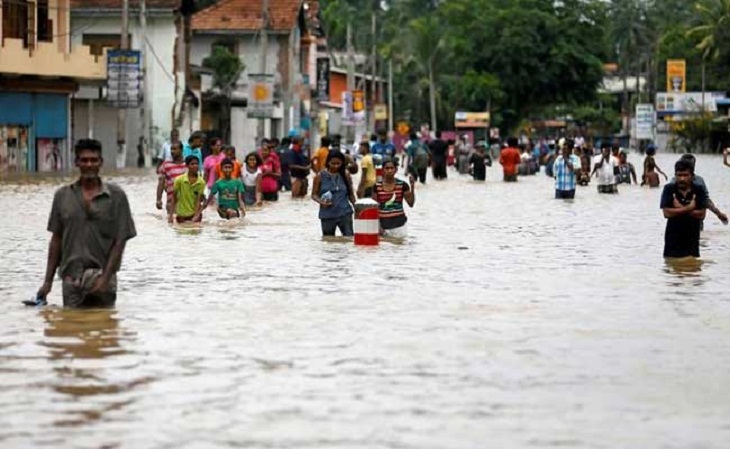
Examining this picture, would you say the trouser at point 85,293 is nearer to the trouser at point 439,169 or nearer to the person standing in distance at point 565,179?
the person standing in distance at point 565,179

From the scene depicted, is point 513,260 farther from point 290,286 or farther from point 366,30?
point 366,30

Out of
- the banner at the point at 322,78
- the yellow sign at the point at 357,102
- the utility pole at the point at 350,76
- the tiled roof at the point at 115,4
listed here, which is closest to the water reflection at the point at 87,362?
the tiled roof at the point at 115,4

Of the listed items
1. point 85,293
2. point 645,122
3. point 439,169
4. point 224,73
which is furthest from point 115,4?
point 645,122

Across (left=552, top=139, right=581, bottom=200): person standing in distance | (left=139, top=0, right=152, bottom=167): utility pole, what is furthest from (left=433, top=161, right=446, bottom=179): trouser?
(left=552, top=139, right=581, bottom=200): person standing in distance

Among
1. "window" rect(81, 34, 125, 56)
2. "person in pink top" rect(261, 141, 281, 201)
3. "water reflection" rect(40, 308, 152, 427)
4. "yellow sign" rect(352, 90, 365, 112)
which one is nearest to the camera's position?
"water reflection" rect(40, 308, 152, 427)

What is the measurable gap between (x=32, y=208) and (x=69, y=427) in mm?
24298

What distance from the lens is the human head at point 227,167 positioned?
28.1 metres

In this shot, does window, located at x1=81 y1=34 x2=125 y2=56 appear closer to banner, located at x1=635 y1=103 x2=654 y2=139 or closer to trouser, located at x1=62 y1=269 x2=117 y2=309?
trouser, located at x1=62 y1=269 x2=117 y2=309

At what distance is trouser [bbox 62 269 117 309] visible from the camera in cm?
1412

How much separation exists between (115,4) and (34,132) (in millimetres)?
14269

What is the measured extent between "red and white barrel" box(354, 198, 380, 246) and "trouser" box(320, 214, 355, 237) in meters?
1.15

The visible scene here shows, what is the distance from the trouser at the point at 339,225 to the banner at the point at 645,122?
108 m

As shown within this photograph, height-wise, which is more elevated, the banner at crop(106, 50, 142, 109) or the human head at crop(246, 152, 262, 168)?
the banner at crop(106, 50, 142, 109)

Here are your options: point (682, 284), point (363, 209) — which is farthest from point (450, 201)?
point (682, 284)
